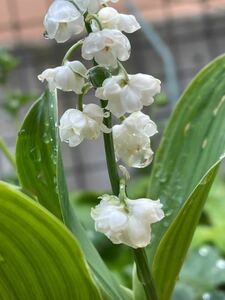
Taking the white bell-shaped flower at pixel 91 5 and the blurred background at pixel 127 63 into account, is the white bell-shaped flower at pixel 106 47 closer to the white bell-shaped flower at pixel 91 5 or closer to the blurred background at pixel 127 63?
the white bell-shaped flower at pixel 91 5

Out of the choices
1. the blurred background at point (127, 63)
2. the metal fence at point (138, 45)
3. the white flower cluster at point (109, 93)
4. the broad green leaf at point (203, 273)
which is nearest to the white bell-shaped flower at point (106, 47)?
the white flower cluster at point (109, 93)

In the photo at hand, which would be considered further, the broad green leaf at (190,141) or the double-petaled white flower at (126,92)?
the broad green leaf at (190,141)

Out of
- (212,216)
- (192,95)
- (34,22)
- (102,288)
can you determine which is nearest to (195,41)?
(34,22)

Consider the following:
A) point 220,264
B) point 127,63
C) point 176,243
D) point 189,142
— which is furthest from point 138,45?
point 176,243

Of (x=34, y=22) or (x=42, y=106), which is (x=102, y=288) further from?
(x=34, y=22)

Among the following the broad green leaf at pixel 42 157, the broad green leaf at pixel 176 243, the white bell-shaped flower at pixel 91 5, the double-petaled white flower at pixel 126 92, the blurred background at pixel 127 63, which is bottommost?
the blurred background at pixel 127 63

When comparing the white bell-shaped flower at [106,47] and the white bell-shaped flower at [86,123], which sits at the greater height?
the white bell-shaped flower at [106,47]

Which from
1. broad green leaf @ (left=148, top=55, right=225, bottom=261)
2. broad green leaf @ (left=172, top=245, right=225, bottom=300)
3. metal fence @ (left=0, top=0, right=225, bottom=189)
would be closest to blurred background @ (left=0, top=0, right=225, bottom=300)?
metal fence @ (left=0, top=0, right=225, bottom=189)
